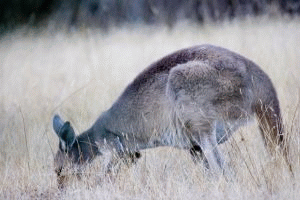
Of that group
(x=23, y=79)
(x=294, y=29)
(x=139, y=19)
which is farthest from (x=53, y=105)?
(x=139, y=19)

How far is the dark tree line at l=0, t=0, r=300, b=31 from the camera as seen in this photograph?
13367 mm

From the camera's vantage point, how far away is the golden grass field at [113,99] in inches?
162

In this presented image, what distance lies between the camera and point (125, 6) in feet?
53.0

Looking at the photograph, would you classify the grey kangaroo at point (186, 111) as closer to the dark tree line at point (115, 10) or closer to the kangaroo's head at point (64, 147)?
the kangaroo's head at point (64, 147)

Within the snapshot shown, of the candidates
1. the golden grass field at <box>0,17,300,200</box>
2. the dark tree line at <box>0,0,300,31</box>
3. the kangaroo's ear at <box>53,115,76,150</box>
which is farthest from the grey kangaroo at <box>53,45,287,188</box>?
the dark tree line at <box>0,0,300,31</box>

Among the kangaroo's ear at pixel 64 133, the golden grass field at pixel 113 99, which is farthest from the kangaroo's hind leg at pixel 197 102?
the kangaroo's ear at pixel 64 133

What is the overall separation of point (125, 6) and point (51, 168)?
37.5 ft

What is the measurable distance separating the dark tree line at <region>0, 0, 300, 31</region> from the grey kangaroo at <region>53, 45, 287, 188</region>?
25.6ft

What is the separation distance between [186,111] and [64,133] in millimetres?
1160

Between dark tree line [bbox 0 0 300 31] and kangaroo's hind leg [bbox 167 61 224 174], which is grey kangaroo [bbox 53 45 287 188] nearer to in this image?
kangaroo's hind leg [bbox 167 61 224 174]

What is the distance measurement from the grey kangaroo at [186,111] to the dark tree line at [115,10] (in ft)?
25.6

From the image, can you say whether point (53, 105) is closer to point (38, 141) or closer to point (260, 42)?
point (38, 141)

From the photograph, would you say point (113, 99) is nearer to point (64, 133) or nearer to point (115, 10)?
point (64, 133)

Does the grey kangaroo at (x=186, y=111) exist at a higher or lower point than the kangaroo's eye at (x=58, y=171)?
higher
